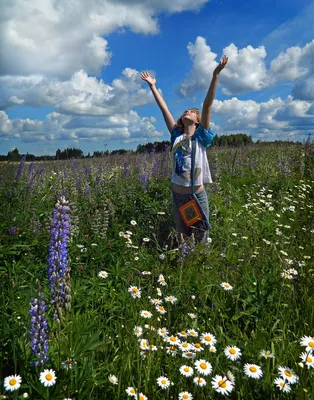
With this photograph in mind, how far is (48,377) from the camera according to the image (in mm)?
1925

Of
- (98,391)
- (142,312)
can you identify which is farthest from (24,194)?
(98,391)

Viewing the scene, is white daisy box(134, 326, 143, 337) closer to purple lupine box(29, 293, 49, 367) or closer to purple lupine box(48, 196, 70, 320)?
purple lupine box(48, 196, 70, 320)

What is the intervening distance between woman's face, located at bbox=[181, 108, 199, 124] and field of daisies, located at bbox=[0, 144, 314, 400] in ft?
5.46

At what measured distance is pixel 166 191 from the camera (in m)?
6.48

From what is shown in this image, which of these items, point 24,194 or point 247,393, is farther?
point 24,194

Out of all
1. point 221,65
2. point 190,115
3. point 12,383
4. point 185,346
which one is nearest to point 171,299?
point 185,346

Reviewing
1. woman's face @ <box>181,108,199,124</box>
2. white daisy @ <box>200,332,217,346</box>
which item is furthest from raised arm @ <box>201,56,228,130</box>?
white daisy @ <box>200,332,217,346</box>

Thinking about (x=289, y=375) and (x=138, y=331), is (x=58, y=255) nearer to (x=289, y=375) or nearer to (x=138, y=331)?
(x=138, y=331)

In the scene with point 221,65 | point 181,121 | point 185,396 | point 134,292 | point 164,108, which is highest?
point 221,65

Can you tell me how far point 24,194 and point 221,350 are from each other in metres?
4.04

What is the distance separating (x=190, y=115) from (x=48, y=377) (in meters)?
3.84

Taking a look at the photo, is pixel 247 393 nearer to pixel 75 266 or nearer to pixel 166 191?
pixel 75 266

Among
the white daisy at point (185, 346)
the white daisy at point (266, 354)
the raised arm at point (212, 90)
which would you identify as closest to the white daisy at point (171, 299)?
the white daisy at point (185, 346)

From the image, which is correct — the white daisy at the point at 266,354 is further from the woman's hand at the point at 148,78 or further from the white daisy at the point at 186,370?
the woman's hand at the point at 148,78
